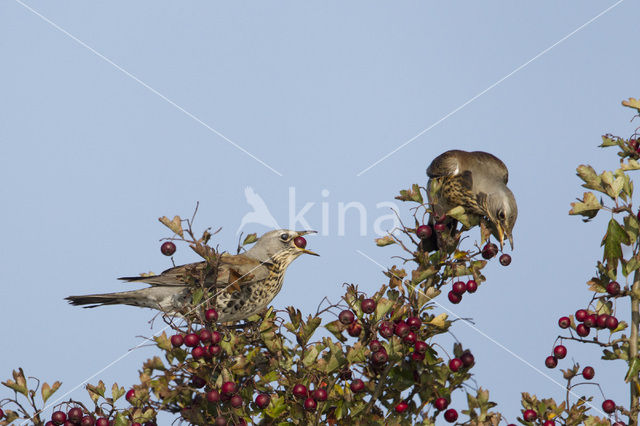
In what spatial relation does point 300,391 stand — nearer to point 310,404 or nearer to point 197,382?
point 310,404

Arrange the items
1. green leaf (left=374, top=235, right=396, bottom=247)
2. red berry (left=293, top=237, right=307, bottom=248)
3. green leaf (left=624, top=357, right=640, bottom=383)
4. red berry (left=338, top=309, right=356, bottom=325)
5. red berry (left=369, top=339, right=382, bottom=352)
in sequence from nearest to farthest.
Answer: green leaf (left=624, top=357, right=640, bottom=383), red berry (left=369, top=339, right=382, bottom=352), red berry (left=338, top=309, right=356, bottom=325), green leaf (left=374, top=235, right=396, bottom=247), red berry (left=293, top=237, right=307, bottom=248)

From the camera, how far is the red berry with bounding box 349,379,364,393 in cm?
421

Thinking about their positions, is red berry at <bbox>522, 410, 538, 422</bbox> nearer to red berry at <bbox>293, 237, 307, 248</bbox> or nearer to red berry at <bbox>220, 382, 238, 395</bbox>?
red berry at <bbox>220, 382, 238, 395</bbox>

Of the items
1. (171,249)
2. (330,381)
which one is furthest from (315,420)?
(171,249)

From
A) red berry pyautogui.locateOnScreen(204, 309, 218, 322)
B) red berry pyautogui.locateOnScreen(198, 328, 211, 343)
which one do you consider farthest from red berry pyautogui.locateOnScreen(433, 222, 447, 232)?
red berry pyautogui.locateOnScreen(198, 328, 211, 343)

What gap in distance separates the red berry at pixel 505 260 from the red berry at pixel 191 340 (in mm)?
2288

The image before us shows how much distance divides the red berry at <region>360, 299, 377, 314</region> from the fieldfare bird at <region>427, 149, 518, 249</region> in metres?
2.02

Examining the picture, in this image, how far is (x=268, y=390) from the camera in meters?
4.36

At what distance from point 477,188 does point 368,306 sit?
2805 millimetres

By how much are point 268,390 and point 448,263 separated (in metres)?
1.35

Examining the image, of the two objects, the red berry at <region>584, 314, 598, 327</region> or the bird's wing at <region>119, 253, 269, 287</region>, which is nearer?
the red berry at <region>584, 314, 598, 327</region>

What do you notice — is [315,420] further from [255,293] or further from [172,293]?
[172,293]

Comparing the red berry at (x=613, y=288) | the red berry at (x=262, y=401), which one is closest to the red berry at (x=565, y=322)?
the red berry at (x=613, y=288)

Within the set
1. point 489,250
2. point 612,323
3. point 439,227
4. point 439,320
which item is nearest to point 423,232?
point 439,227
